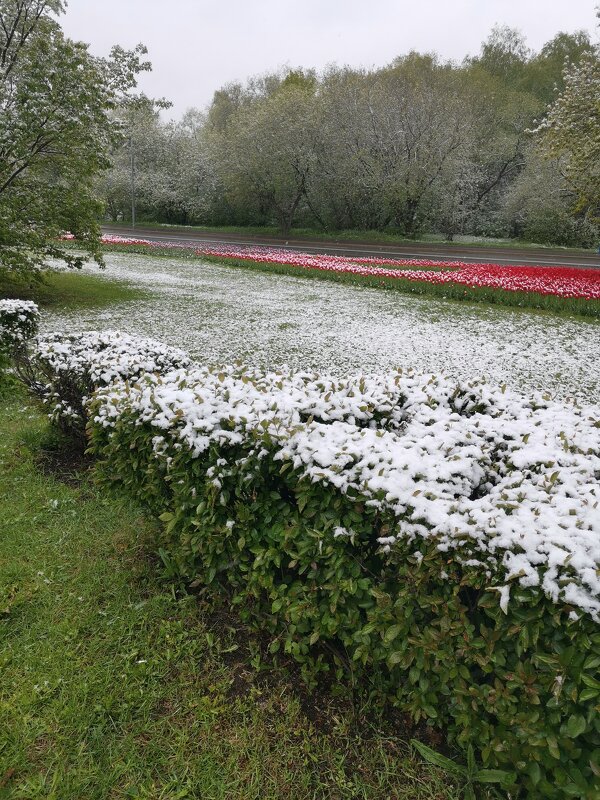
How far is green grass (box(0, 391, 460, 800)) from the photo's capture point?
1868 millimetres

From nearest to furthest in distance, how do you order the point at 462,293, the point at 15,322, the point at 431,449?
the point at 431,449, the point at 15,322, the point at 462,293

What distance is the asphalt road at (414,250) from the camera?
81.5 feet

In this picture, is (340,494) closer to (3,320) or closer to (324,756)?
(324,756)

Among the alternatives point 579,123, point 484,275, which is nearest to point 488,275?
point 484,275

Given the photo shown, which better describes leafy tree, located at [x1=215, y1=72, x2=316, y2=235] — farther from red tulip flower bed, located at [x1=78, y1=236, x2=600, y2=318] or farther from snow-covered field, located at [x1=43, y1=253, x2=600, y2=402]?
snow-covered field, located at [x1=43, y1=253, x2=600, y2=402]

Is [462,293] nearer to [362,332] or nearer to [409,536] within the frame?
[362,332]

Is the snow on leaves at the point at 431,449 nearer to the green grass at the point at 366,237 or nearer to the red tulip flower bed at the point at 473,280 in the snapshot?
the red tulip flower bed at the point at 473,280

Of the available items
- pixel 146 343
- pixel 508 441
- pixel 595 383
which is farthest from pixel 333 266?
pixel 508 441

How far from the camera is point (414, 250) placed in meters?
27.9

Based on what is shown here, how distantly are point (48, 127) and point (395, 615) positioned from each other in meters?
10.9

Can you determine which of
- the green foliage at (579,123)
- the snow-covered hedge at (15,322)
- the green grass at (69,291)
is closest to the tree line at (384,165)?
the green foliage at (579,123)

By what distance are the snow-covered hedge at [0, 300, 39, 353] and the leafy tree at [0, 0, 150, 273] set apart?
3.58m

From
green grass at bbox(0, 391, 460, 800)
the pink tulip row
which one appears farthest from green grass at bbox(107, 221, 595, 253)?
green grass at bbox(0, 391, 460, 800)

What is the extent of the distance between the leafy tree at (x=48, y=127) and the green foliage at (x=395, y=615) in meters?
Answer: 9.14
